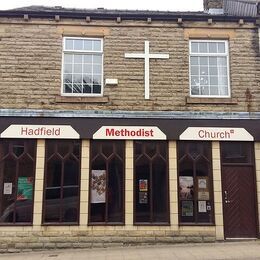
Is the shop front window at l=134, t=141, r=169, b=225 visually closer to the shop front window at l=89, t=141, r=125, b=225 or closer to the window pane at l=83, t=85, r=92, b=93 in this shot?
the shop front window at l=89, t=141, r=125, b=225

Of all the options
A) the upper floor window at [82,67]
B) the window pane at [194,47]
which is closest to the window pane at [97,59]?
the upper floor window at [82,67]

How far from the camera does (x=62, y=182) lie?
10398 millimetres

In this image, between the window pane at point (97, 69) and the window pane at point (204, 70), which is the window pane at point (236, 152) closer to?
the window pane at point (204, 70)

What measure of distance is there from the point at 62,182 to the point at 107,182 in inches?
49.2

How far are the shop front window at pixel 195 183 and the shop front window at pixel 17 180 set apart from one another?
419cm

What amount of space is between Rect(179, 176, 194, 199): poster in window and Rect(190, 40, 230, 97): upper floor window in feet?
8.29

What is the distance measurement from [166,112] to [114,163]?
2.09 metres

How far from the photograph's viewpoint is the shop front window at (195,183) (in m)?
10.5

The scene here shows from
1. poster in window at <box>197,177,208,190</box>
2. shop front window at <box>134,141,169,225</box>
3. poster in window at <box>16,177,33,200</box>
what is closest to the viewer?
poster in window at <box>16,177,33,200</box>

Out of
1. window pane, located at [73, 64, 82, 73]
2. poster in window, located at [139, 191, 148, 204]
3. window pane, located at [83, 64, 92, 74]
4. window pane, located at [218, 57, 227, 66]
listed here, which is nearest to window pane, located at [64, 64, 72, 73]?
window pane, located at [73, 64, 82, 73]

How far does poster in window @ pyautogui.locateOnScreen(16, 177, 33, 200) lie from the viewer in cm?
1032

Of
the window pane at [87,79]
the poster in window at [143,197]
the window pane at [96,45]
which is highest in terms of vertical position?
the window pane at [96,45]

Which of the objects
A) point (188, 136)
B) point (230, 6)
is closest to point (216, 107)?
point (188, 136)

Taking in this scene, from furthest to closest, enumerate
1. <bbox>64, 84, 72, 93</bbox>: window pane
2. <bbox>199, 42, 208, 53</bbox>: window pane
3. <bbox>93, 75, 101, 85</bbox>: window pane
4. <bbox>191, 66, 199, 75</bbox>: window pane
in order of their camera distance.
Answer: <bbox>199, 42, 208, 53</bbox>: window pane → <bbox>191, 66, 199, 75</bbox>: window pane → <bbox>93, 75, 101, 85</bbox>: window pane → <bbox>64, 84, 72, 93</bbox>: window pane
